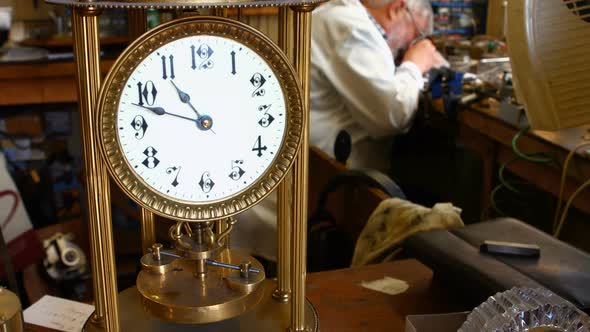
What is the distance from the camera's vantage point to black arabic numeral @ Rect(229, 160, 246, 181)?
68cm

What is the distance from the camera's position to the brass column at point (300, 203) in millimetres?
684

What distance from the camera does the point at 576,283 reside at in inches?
32.2

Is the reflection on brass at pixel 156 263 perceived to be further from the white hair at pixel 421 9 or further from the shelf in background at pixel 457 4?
the shelf in background at pixel 457 4

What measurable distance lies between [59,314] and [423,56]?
2.01 meters

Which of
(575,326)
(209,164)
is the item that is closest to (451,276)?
(575,326)

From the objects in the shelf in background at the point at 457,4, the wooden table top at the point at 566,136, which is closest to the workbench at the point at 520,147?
the wooden table top at the point at 566,136

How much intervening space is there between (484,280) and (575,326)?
0.18 m

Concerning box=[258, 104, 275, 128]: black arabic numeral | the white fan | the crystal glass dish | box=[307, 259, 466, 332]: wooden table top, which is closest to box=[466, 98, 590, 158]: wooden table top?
box=[307, 259, 466, 332]: wooden table top

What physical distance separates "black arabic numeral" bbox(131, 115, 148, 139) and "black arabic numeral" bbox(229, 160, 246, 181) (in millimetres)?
94

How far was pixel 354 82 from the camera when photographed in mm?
2279

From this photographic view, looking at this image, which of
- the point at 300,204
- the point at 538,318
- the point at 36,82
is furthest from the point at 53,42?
the point at 538,318

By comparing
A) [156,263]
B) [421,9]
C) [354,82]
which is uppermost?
[421,9]

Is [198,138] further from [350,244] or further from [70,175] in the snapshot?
[70,175]

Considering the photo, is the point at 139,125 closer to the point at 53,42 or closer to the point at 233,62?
the point at 233,62
